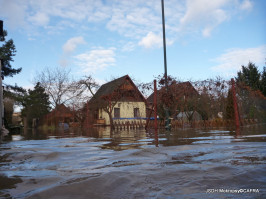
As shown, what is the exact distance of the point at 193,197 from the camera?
64.1 inches

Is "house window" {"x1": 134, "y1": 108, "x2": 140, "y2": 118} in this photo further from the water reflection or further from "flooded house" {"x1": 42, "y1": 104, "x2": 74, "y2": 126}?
"flooded house" {"x1": 42, "y1": 104, "x2": 74, "y2": 126}

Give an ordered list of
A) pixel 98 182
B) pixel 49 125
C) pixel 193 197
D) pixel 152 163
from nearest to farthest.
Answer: pixel 193 197 < pixel 98 182 < pixel 152 163 < pixel 49 125

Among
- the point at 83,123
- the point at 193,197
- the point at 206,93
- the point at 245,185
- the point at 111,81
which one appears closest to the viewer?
the point at 193,197

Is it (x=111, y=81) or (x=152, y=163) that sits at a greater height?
(x=111, y=81)

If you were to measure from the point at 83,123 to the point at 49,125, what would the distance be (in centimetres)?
475

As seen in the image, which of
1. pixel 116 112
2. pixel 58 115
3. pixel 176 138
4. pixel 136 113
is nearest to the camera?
pixel 176 138

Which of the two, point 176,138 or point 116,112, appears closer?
point 176,138


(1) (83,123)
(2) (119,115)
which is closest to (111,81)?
(1) (83,123)

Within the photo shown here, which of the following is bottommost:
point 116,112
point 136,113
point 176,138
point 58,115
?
point 176,138

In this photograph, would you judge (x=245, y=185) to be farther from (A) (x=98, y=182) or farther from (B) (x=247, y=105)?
(B) (x=247, y=105)

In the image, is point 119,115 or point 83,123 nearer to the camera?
point 83,123

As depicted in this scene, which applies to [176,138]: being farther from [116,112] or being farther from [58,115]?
[116,112]

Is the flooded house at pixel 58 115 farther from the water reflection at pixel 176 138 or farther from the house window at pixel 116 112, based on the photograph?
the water reflection at pixel 176 138

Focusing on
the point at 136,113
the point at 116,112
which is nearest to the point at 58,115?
the point at 116,112
